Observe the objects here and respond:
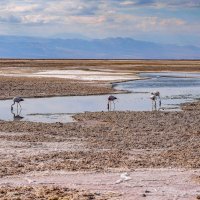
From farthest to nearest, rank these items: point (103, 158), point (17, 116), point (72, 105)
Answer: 1. point (72, 105)
2. point (17, 116)
3. point (103, 158)

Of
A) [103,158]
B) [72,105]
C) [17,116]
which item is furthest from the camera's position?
[72,105]

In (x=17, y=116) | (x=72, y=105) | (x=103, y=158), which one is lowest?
(x=103, y=158)

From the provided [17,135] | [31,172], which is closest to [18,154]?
[31,172]

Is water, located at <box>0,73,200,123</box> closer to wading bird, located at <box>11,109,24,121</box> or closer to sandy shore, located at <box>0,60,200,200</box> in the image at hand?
wading bird, located at <box>11,109,24,121</box>

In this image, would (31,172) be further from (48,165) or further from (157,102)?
(157,102)

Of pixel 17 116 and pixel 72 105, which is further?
pixel 72 105

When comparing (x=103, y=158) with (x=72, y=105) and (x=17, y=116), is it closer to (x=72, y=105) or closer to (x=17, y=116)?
(x=17, y=116)

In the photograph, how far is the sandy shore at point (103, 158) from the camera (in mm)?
13281

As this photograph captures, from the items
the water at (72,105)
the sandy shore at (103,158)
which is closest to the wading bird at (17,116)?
the water at (72,105)

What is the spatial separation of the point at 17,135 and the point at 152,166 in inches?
319

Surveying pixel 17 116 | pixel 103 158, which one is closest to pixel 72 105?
pixel 17 116

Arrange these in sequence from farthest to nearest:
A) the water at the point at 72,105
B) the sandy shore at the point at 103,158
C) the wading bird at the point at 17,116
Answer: the water at the point at 72,105
the wading bird at the point at 17,116
the sandy shore at the point at 103,158

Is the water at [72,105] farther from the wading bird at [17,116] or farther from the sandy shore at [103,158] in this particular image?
the sandy shore at [103,158]

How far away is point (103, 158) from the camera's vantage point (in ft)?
57.2
